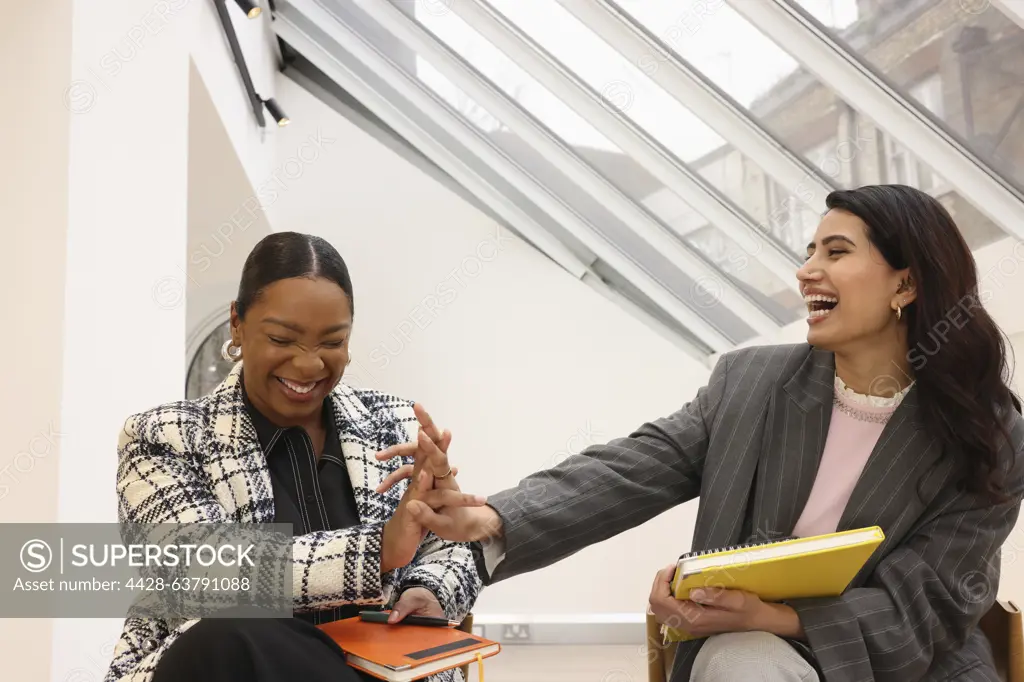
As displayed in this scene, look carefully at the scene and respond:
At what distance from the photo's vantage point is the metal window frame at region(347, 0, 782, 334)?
5352 mm

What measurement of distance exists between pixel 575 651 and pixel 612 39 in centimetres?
314

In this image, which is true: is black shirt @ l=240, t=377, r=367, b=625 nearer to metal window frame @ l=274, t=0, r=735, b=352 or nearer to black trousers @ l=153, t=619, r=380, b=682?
black trousers @ l=153, t=619, r=380, b=682

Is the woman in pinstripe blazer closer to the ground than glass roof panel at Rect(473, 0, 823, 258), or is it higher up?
closer to the ground

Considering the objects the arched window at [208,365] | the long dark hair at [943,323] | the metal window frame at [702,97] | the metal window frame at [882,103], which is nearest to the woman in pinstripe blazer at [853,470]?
the long dark hair at [943,323]

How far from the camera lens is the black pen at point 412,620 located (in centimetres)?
162

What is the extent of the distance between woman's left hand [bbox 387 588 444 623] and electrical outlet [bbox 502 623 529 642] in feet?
12.9

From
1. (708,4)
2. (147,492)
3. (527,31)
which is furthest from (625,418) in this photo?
(147,492)

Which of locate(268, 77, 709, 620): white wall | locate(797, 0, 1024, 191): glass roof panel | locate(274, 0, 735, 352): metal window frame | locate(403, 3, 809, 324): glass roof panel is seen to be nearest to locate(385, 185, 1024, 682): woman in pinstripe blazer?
locate(797, 0, 1024, 191): glass roof panel

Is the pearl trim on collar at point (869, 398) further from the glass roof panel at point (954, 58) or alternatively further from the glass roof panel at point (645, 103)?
the glass roof panel at point (645, 103)

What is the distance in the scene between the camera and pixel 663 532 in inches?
248

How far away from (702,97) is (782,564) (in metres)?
2.99

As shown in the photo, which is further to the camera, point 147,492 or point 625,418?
point 625,418

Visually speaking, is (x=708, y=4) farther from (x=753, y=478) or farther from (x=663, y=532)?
(x=663, y=532)

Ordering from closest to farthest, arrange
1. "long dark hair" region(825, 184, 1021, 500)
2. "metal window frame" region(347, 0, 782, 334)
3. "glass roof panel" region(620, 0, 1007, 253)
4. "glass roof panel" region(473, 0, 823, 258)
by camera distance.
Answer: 1. "long dark hair" region(825, 184, 1021, 500)
2. "glass roof panel" region(620, 0, 1007, 253)
3. "glass roof panel" region(473, 0, 823, 258)
4. "metal window frame" region(347, 0, 782, 334)
